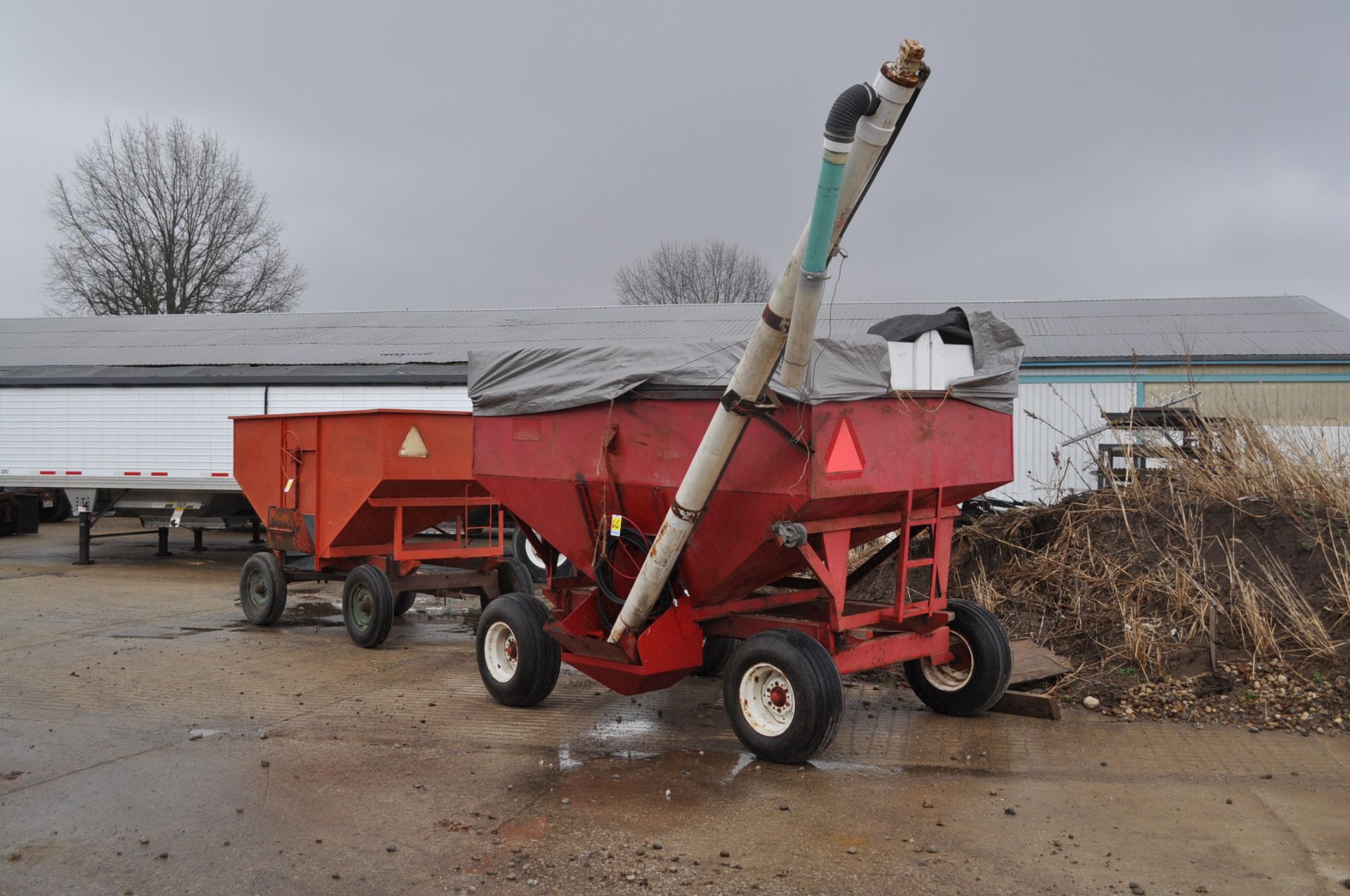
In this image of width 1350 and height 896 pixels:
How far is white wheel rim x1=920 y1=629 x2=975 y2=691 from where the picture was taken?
670 centimetres

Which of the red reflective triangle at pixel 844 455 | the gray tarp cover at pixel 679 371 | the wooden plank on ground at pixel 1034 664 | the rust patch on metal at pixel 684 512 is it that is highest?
the gray tarp cover at pixel 679 371

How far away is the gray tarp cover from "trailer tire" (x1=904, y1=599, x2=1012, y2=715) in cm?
131

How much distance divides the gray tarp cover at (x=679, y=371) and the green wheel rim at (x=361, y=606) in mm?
3041

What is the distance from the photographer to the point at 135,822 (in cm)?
495

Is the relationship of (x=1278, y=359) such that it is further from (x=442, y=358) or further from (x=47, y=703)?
(x=47, y=703)

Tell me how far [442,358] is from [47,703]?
39.5ft

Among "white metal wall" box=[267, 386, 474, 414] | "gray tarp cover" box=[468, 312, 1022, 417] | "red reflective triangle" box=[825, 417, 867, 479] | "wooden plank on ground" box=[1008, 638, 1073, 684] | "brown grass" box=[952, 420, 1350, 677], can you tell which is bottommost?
"wooden plank on ground" box=[1008, 638, 1073, 684]

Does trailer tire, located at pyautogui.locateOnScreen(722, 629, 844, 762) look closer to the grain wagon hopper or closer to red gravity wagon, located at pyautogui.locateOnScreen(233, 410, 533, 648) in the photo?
the grain wagon hopper

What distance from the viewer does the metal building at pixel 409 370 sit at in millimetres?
16141

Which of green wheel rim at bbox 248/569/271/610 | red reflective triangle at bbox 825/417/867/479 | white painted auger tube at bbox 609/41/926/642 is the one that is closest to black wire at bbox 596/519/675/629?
white painted auger tube at bbox 609/41/926/642

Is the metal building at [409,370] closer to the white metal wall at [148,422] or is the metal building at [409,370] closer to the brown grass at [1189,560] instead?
the white metal wall at [148,422]

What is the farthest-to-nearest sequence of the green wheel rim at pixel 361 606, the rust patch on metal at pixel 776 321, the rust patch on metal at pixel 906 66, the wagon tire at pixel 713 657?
1. the green wheel rim at pixel 361 606
2. the wagon tire at pixel 713 657
3. the rust patch on metal at pixel 776 321
4. the rust patch on metal at pixel 906 66

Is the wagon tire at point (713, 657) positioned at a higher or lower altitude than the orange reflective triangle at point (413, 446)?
lower

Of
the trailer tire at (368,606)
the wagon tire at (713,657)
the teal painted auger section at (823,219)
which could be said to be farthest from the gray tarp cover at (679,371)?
the trailer tire at (368,606)
